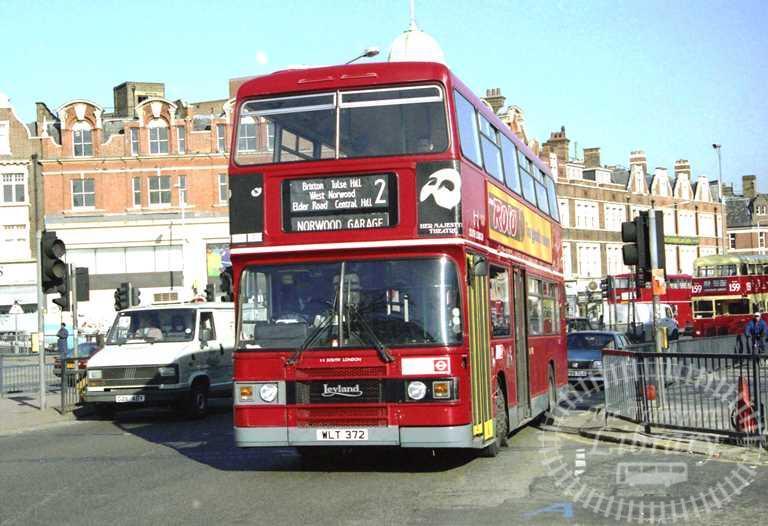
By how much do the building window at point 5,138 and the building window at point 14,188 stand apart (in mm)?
1567

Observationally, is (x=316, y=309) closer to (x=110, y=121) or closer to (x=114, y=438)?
(x=114, y=438)

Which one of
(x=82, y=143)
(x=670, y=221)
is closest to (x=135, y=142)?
(x=82, y=143)

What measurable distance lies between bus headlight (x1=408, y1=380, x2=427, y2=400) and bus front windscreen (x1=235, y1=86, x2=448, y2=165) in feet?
8.23

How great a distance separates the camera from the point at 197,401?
21.3m

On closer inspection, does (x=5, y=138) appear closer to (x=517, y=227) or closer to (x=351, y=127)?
(x=517, y=227)

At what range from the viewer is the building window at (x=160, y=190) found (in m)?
68.6

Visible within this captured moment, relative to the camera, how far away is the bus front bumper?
11.7 m

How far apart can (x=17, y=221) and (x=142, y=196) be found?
788 centimetres

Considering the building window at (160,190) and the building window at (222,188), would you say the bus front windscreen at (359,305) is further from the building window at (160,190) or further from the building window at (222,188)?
the building window at (160,190)

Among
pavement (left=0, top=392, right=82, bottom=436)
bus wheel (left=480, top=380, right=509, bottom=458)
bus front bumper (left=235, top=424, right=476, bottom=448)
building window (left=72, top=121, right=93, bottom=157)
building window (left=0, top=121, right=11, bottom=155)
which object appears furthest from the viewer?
building window (left=0, top=121, right=11, bottom=155)

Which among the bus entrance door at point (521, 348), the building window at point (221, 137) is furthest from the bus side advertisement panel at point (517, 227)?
the building window at point (221, 137)

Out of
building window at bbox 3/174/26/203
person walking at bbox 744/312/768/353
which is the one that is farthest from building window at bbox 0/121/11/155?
person walking at bbox 744/312/768/353

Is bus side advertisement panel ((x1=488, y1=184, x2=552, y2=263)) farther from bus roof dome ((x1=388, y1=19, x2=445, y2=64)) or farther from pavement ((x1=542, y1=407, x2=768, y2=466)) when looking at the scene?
bus roof dome ((x1=388, y1=19, x2=445, y2=64))

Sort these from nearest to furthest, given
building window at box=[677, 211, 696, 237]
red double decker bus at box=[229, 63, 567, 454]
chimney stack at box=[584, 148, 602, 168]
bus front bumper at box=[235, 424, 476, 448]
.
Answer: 1. bus front bumper at box=[235, 424, 476, 448]
2. red double decker bus at box=[229, 63, 567, 454]
3. chimney stack at box=[584, 148, 602, 168]
4. building window at box=[677, 211, 696, 237]
